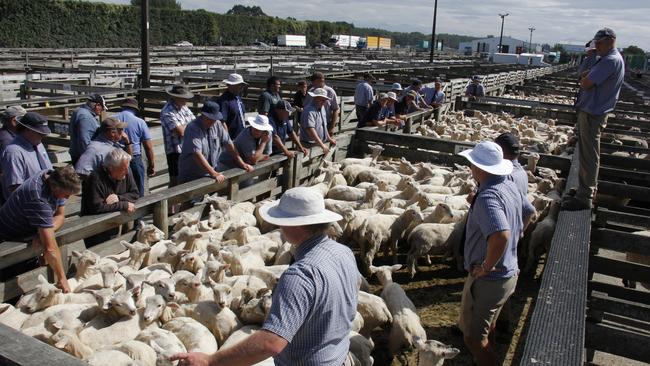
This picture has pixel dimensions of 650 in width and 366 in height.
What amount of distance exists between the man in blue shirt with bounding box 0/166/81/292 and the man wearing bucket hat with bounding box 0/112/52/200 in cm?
136

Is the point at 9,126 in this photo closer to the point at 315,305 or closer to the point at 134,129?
the point at 134,129

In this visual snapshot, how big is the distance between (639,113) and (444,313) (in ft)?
52.0

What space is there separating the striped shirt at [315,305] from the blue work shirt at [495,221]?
171 cm

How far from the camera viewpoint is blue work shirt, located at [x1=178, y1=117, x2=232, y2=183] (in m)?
7.29

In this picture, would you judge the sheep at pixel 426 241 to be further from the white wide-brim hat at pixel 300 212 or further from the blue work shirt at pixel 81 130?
the blue work shirt at pixel 81 130

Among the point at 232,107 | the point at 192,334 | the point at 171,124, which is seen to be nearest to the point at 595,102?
the point at 192,334

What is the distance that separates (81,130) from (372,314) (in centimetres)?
507

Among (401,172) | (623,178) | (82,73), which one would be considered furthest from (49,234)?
(82,73)

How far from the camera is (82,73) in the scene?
1898 cm

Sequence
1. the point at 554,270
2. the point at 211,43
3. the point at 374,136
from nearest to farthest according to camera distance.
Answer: the point at 554,270
the point at 374,136
the point at 211,43

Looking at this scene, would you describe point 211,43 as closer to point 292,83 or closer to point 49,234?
point 292,83

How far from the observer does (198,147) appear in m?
7.26

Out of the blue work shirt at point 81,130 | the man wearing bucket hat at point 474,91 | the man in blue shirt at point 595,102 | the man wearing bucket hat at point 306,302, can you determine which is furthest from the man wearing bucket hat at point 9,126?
the man wearing bucket hat at point 474,91

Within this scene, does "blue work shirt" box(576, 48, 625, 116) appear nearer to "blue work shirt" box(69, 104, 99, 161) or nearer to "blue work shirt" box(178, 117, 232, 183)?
"blue work shirt" box(178, 117, 232, 183)
